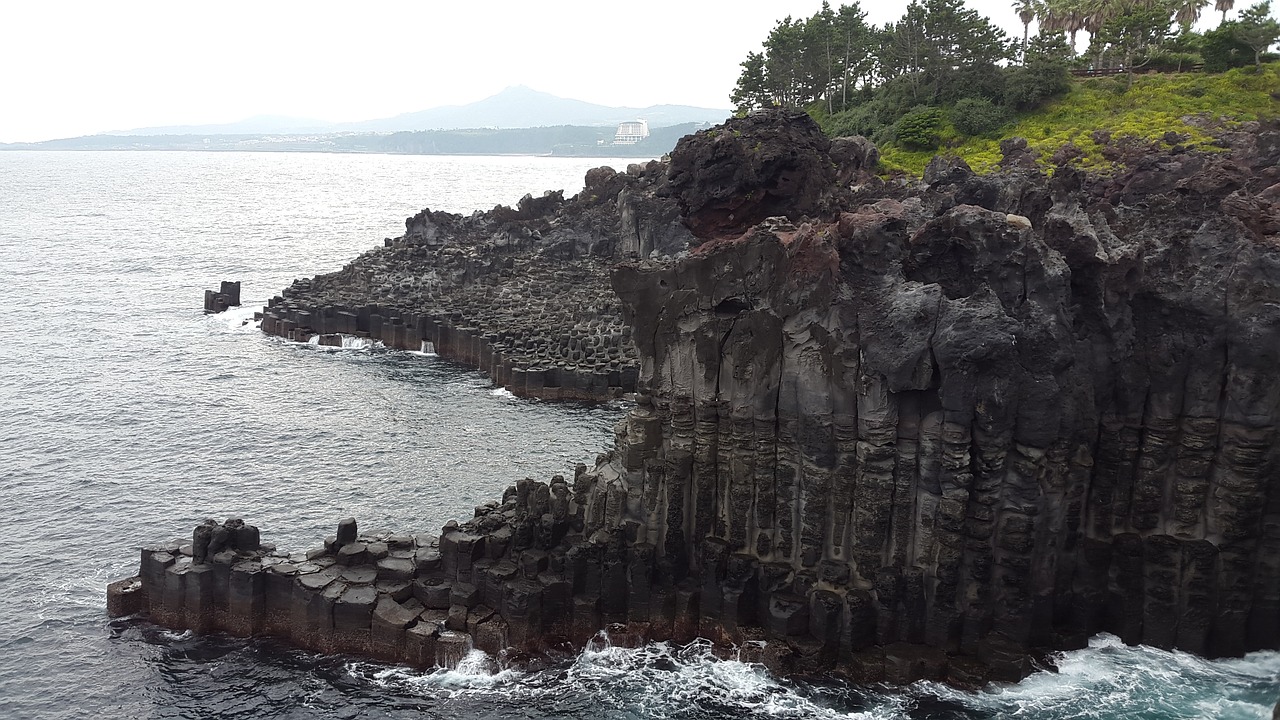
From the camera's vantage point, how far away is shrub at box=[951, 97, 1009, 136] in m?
87.2

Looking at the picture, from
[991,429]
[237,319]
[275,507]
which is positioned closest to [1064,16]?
[237,319]

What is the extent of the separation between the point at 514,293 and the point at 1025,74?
170ft

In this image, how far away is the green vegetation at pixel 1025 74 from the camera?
265 ft

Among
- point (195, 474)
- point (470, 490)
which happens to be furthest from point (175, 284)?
point (470, 490)

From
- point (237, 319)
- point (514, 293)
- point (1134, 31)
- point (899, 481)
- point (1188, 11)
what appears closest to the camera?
point (899, 481)

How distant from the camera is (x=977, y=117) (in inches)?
3447

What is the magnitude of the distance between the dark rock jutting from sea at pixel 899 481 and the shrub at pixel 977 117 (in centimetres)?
5873

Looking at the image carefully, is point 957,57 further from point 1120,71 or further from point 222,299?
point 222,299

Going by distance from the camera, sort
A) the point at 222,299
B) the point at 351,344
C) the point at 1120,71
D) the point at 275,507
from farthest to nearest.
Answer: the point at 1120,71 < the point at 222,299 < the point at 351,344 < the point at 275,507

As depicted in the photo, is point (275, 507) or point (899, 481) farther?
point (275, 507)

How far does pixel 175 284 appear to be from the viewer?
105m

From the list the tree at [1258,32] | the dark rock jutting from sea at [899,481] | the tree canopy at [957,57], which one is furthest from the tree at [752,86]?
the dark rock jutting from sea at [899,481]

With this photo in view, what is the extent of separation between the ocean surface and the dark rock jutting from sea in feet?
3.84

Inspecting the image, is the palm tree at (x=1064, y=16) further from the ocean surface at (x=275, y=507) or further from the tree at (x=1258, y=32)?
the ocean surface at (x=275, y=507)
